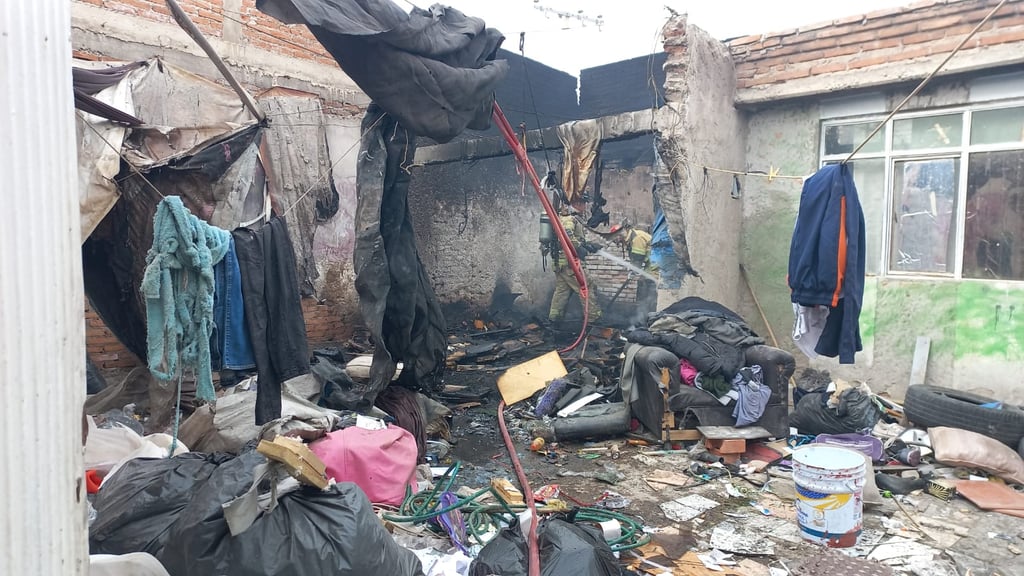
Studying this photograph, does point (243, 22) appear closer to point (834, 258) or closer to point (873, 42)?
point (834, 258)

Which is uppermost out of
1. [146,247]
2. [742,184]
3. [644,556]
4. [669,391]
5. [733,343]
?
[742,184]

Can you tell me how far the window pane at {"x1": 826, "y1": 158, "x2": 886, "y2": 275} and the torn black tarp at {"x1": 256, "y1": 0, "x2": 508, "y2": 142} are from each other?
4.87m

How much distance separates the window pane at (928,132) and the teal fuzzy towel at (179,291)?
6983 millimetres

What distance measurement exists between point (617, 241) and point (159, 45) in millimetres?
6999

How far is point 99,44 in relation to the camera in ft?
19.6

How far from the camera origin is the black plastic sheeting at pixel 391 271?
429 centimetres

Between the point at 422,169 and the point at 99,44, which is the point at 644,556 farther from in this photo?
the point at 422,169

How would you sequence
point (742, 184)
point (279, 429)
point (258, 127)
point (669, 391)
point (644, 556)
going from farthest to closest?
point (742, 184)
point (669, 391)
point (258, 127)
point (644, 556)
point (279, 429)

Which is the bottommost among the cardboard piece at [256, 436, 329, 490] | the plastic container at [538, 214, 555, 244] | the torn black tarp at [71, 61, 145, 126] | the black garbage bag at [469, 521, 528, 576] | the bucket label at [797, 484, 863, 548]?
the bucket label at [797, 484, 863, 548]

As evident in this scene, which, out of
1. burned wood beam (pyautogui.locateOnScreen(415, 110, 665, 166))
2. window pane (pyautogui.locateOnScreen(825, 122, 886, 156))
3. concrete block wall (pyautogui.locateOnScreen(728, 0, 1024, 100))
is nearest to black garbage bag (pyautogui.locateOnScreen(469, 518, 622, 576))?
burned wood beam (pyautogui.locateOnScreen(415, 110, 665, 166))

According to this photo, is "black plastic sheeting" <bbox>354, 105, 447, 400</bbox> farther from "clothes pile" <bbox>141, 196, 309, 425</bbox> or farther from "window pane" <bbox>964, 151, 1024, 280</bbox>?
"window pane" <bbox>964, 151, 1024, 280</bbox>

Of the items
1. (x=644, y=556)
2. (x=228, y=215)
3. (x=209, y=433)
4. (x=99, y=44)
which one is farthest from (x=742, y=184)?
(x=99, y=44)

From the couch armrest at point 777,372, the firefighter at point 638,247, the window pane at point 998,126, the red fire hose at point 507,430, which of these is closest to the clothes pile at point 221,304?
the red fire hose at point 507,430

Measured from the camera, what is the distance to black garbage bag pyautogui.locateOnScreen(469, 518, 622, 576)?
2.78 m
